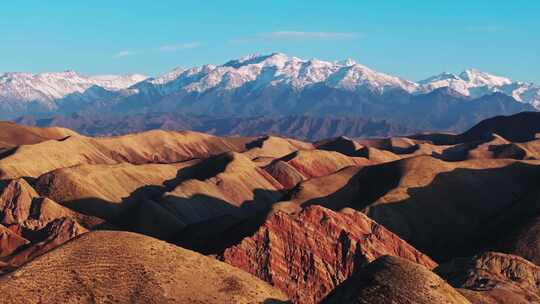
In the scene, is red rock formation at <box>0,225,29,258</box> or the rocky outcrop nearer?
the rocky outcrop

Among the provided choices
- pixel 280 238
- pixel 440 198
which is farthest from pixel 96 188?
pixel 280 238

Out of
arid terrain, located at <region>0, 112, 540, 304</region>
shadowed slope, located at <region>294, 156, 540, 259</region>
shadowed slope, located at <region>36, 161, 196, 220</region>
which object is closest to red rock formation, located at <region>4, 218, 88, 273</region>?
arid terrain, located at <region>0, 112, 540, 304</region>

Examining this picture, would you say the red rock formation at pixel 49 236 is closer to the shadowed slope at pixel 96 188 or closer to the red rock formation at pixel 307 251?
the shadowed slope at pixel 96 188

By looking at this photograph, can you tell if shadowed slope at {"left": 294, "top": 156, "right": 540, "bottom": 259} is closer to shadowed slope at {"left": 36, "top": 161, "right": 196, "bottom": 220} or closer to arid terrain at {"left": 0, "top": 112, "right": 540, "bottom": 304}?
arid terrain at {"left": 0, "top": 112, "right": 540, "bottom": 304}

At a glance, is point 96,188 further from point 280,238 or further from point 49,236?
point 280,238

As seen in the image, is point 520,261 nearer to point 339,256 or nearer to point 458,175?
point 339,256

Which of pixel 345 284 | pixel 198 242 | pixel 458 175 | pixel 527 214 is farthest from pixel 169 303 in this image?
pixel 458 175
